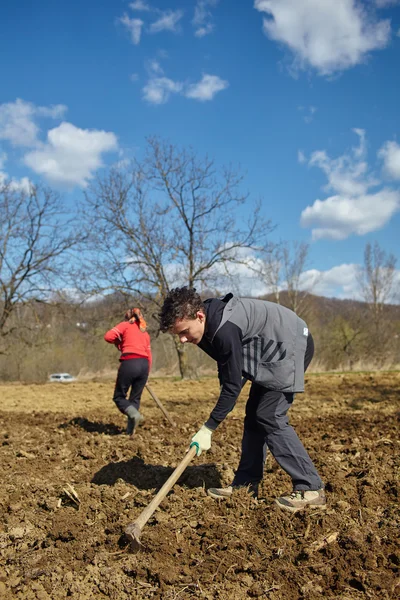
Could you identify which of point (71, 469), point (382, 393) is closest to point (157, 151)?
point (382, 393)

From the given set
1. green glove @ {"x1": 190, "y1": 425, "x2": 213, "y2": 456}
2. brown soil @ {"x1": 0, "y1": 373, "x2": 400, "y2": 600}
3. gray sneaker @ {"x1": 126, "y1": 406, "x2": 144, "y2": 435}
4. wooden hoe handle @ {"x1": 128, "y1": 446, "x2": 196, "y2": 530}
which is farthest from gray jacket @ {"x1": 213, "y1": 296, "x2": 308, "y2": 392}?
gray sneaker @ {"x1": 126, "y1": 406, "x2": 144, "y2": 435}

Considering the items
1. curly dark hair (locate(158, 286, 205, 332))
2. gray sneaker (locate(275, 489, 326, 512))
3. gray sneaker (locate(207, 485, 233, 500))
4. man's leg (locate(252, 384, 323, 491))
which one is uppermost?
curly dark hair (locate(158, 286, 205, 332))

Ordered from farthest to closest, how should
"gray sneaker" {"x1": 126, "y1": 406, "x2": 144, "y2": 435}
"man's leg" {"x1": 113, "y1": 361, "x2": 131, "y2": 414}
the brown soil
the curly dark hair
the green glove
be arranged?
"man's leg" {"x1": 113, "y1": 361, "x2": 131, "y2": 414}
"gray sneaker" {"x1": 126, "y1": 406, "x2": 144, "y2": 435}
the green glove
the curly dark hair
the brown soil

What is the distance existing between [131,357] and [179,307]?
138 inches

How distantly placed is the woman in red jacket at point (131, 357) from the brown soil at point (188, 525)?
592 mm

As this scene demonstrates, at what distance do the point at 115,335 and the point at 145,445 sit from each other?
5.43 ft

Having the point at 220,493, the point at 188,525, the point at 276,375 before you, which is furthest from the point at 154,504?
the point at 276,375

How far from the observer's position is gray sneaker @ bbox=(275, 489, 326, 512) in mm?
3605

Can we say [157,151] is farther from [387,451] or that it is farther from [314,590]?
[314,590]

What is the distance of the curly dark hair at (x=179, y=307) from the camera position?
3449mm

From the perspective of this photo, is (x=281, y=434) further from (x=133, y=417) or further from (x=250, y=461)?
(x=133, y=417)

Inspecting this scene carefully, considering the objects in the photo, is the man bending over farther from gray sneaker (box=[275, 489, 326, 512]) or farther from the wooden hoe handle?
the wooden hoe handle

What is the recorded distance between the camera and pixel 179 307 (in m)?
3.45

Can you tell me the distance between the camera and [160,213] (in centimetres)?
1736
